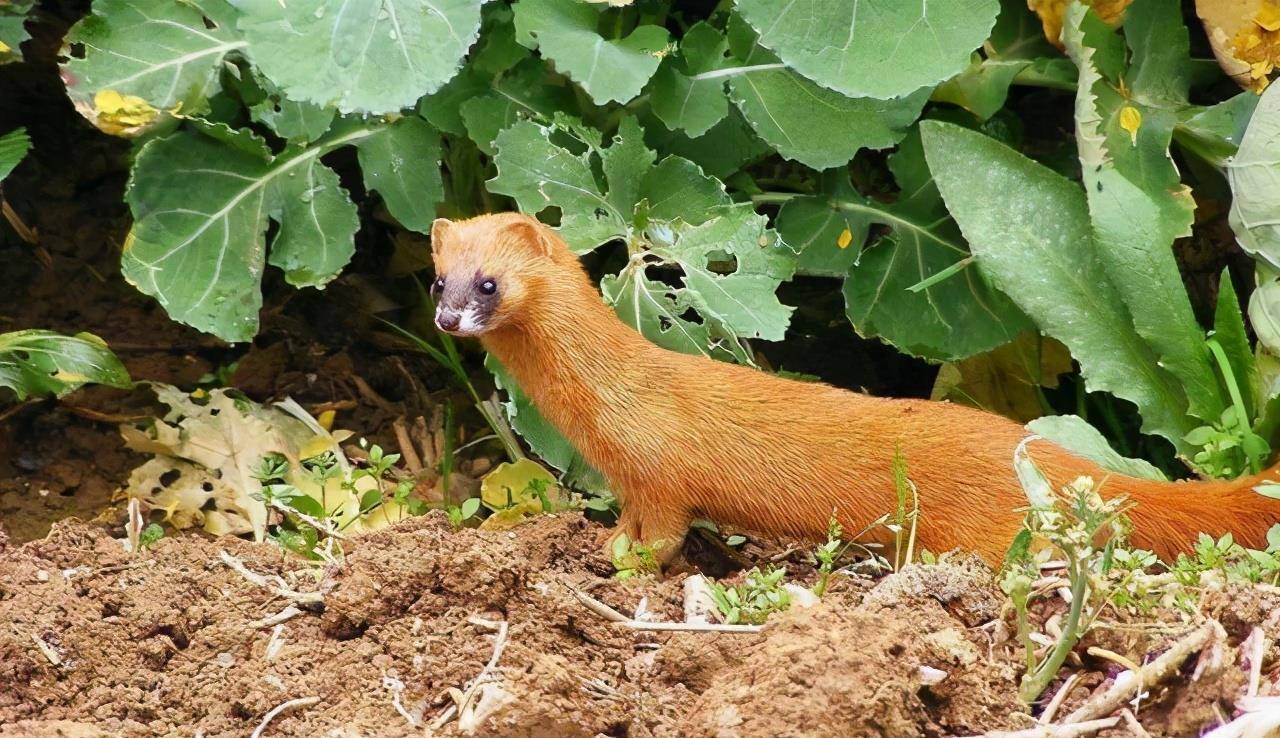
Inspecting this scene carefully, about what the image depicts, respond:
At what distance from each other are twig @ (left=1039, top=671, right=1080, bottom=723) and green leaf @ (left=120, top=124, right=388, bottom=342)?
243 centimetres

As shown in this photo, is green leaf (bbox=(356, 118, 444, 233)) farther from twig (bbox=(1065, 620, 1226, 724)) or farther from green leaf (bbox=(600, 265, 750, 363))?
twig (bbox=(1065, 620, 1226, 724))

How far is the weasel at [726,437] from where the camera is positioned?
3145 mm

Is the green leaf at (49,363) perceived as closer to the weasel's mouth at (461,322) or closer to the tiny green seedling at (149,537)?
the tiny green seedling at (149,537)

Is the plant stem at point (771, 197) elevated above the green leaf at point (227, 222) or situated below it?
above

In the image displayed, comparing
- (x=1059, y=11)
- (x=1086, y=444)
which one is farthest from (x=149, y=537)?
(x=1059, y=11)

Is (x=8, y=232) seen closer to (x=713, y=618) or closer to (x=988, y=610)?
(x=713, y=618)

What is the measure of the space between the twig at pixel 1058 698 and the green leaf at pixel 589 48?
1946 mm

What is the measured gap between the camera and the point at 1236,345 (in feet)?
12.0

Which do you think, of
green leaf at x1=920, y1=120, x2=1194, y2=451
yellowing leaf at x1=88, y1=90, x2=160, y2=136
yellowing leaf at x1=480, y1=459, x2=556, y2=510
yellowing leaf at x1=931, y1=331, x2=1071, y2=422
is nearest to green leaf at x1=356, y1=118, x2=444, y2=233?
yellowing leaf at x1=88, y1=90, x2=160, y2=136

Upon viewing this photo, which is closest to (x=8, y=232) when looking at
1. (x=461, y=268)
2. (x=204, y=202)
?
(x=204, y=202)

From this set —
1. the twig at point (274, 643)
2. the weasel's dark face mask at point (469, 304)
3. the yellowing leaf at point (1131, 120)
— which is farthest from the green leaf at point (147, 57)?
the yellowing leaf at point (1131, 120)

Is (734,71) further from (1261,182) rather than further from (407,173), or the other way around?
(1261,182)

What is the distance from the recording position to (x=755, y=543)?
3.57m

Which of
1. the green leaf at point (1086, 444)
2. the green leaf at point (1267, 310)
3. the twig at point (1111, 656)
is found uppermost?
the green leaf at point (1267, 310)
